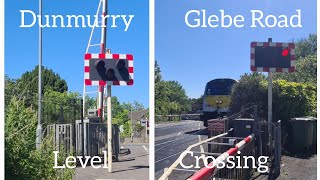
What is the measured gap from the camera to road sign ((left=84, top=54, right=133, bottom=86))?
8.07 feet

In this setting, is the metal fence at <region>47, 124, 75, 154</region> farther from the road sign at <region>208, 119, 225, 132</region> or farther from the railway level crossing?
the road sign at <region>208, 119, 225, 132</region>

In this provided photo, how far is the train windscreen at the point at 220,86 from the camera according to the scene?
8.13 ft

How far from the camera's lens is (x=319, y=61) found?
239 cm

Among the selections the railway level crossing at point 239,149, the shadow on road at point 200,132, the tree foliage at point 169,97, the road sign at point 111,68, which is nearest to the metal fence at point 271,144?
the railway level crossing at point 239,149

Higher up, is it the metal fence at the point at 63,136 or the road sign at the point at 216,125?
the road sign at the point at 216,125

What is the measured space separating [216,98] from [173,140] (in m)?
0.35

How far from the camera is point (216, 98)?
251 centimetres

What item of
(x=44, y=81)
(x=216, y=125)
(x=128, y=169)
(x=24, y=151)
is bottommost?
(x=128, y=169)

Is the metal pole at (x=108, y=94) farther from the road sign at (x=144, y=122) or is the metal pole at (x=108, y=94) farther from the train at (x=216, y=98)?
the train at (x=216, y=98)

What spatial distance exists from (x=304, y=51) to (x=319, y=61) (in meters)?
0.10

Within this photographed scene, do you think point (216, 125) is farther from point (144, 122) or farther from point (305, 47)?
point (305, 47)

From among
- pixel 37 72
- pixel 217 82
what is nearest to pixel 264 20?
pixel 217 82

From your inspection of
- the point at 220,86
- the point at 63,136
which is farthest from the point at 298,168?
the point at 63,136

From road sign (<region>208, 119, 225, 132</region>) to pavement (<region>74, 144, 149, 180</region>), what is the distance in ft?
1.28
